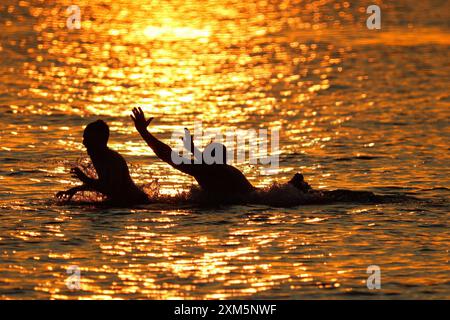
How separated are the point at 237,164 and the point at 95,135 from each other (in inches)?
212

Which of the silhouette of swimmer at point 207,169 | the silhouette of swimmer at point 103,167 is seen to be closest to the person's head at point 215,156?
the silhouette of swimmer at point 207,169

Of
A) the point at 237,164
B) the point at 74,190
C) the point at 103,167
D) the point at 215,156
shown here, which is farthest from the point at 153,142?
the point at 237,164

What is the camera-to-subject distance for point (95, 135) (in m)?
20.4

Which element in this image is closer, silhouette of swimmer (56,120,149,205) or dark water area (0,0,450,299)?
dark water area (0,0,450,299)

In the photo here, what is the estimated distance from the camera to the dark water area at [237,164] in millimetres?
17344

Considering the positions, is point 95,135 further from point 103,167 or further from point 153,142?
point 153,142

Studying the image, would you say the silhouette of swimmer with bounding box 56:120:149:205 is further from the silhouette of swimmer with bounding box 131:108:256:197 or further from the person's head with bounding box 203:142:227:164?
the person's head with bounding box 203:142:227:164

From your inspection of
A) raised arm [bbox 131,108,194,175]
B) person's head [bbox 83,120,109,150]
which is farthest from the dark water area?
person's head [bbox 83,120,109,150]

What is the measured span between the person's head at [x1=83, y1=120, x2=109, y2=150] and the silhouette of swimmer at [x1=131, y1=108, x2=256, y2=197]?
51cm

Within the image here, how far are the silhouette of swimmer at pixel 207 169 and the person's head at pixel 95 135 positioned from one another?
51cm

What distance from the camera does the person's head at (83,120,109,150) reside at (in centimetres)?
2034

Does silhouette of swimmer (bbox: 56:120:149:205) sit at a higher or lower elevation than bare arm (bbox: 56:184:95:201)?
higher
